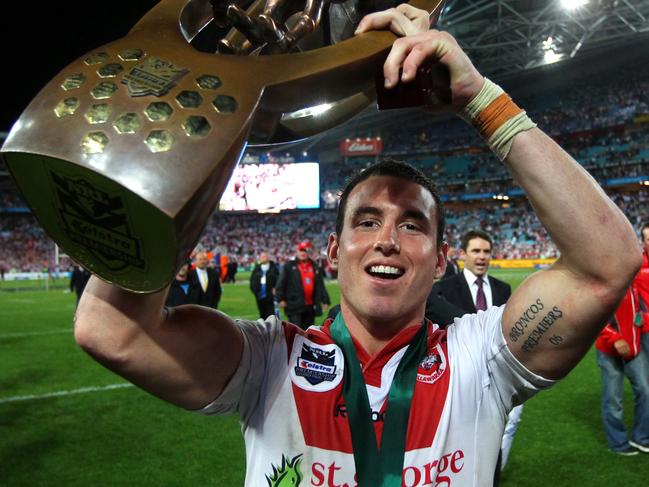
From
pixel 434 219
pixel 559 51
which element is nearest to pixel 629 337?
pixel 434 219

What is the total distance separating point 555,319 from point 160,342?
855mm

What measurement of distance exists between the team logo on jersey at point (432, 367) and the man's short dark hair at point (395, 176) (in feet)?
0.94

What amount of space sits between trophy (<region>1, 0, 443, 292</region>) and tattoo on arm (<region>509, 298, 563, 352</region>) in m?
0.71

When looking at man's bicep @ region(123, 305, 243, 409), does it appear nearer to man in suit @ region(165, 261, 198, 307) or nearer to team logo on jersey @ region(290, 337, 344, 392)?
team logo on jersey @ region(290, 337, 344, 392)

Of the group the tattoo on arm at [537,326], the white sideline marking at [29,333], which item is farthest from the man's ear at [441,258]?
the white sideline marking at [29,333]

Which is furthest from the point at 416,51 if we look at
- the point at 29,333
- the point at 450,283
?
the point at 29,333

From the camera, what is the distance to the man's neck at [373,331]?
144 centimetres

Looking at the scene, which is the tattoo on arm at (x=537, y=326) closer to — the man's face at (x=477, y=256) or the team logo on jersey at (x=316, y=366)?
the team logo on jersey at (x=316, y=366)

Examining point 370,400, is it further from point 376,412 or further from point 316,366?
point 316,366

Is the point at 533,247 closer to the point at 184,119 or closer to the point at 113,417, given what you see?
the point at 113,417

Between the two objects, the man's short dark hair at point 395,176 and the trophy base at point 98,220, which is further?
the man's short dark hair at point 395,176

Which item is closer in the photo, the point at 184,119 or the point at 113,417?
the point at 184,119

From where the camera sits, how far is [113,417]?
231 inches

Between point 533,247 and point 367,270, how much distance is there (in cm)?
4091
